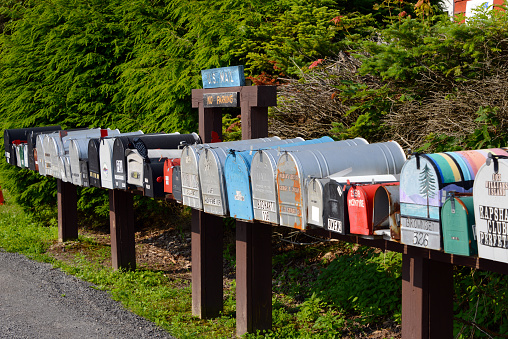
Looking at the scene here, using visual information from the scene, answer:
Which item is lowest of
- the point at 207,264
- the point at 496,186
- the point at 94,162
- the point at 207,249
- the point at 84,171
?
the point at 207,264

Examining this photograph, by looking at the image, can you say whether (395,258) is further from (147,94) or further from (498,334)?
(147,94)

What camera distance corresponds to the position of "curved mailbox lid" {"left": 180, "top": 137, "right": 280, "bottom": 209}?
3838mm

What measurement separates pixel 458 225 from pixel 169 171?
2.46 metres

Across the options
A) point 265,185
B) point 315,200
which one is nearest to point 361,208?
point 315,200

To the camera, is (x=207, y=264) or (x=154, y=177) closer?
(x=154, y=177)

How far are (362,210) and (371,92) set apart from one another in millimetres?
2312

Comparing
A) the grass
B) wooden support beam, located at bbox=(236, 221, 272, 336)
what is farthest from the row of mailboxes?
the grass

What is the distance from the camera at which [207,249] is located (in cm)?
479

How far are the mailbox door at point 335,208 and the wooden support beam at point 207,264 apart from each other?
2.07 m

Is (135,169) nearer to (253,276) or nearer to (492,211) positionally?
(253,276)

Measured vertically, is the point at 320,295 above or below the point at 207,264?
below

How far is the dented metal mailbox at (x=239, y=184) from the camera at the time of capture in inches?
135

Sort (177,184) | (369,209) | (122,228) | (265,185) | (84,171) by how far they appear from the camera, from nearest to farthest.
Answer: (369,209) → (265,185) → (177,184) → (84,171) → (122,228)

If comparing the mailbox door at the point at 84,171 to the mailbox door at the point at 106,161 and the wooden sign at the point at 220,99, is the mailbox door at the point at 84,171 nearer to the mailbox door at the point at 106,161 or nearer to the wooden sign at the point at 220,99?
the mailbox door at the point at 106,161
